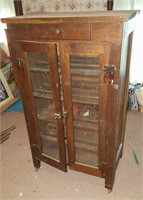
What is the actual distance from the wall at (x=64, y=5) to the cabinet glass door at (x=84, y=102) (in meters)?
1.24

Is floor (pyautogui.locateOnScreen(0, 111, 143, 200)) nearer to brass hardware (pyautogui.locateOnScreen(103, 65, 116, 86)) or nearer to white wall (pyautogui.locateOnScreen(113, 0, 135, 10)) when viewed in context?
brass hardware (pyautogui.locateOnScreen(103, 65, 116, 86))

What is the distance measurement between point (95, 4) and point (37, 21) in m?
1.31

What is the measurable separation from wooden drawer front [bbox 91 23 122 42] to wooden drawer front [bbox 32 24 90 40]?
0.14ft

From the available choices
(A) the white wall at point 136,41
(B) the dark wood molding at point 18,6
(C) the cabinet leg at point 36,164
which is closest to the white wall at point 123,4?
(A) the white wall at point 136,41

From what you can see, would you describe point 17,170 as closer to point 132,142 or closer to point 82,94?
point 82,94

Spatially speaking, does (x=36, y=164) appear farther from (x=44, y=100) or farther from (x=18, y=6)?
(x=18, y=6)

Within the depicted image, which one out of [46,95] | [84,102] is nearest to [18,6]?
[46,95]

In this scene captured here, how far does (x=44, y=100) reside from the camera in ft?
5.45

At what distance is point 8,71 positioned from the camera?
3189 mm

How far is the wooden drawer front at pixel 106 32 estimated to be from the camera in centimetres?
104

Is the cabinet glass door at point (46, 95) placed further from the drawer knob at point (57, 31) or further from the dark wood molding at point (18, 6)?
the dark wood molding at point (18, 6)

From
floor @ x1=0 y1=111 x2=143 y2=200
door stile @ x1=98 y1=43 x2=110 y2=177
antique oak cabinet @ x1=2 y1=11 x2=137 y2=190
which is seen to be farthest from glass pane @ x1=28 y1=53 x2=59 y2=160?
door stile @ x1=98 y1=43 x2=110 y2=177

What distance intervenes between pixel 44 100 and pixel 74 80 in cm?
42

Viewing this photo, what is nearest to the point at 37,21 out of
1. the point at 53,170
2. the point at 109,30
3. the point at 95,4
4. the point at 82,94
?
the point at 109,30
